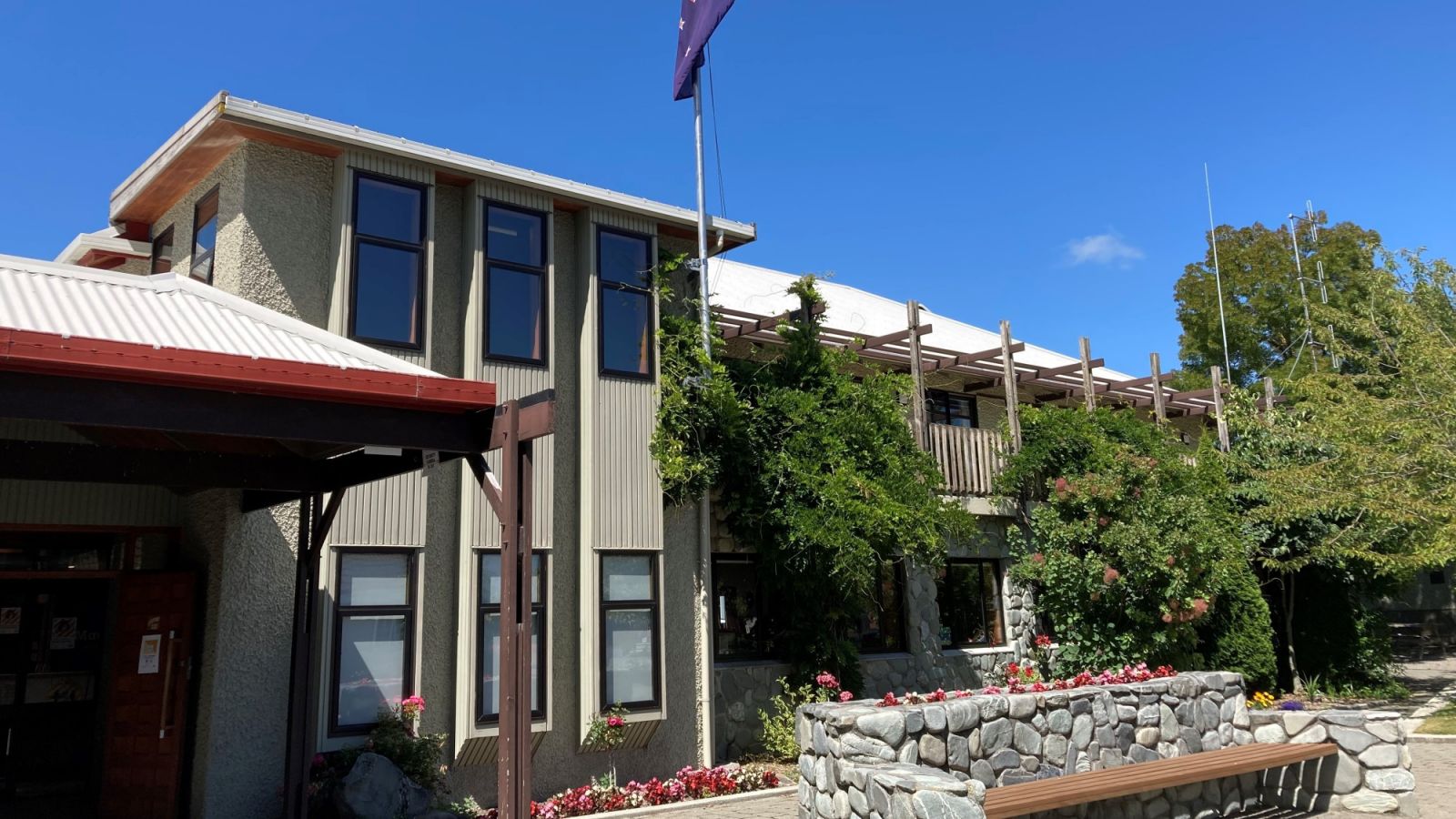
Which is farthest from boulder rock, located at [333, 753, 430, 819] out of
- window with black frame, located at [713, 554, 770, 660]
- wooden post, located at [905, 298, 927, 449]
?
wooden post, located at [905, 298, 927, 449]

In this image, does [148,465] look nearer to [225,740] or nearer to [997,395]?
[225,740]

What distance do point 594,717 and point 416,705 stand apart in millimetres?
2005

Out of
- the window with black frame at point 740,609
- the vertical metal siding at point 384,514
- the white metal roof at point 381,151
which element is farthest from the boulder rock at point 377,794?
the white metal roof at point 381,151

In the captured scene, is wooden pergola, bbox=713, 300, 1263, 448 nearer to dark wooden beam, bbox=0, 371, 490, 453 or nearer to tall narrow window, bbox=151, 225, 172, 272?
tall narrow window, bbox=151, 225, 172, 272

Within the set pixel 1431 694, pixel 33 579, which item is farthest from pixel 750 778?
pixel 1431 694

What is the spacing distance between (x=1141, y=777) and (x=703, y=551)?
18.7ft

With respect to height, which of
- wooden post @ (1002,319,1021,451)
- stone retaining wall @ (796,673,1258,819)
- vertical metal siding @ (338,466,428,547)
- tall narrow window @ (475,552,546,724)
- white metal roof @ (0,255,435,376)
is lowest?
stone retaining wall @ (796,673,1258,819)

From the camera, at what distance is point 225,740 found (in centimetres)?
895

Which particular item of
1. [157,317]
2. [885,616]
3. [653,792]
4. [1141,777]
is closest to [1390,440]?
[885,616]

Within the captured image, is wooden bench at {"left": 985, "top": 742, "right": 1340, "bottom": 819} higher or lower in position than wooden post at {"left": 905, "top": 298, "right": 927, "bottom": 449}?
lower

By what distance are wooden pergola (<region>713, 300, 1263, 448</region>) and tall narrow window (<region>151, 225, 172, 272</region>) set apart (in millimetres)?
6536

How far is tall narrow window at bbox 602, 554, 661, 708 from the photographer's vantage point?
11141 mm

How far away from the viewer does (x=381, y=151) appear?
412 inches

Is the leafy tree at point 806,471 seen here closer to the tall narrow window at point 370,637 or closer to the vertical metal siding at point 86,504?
the tall narrow window at point 370,637
